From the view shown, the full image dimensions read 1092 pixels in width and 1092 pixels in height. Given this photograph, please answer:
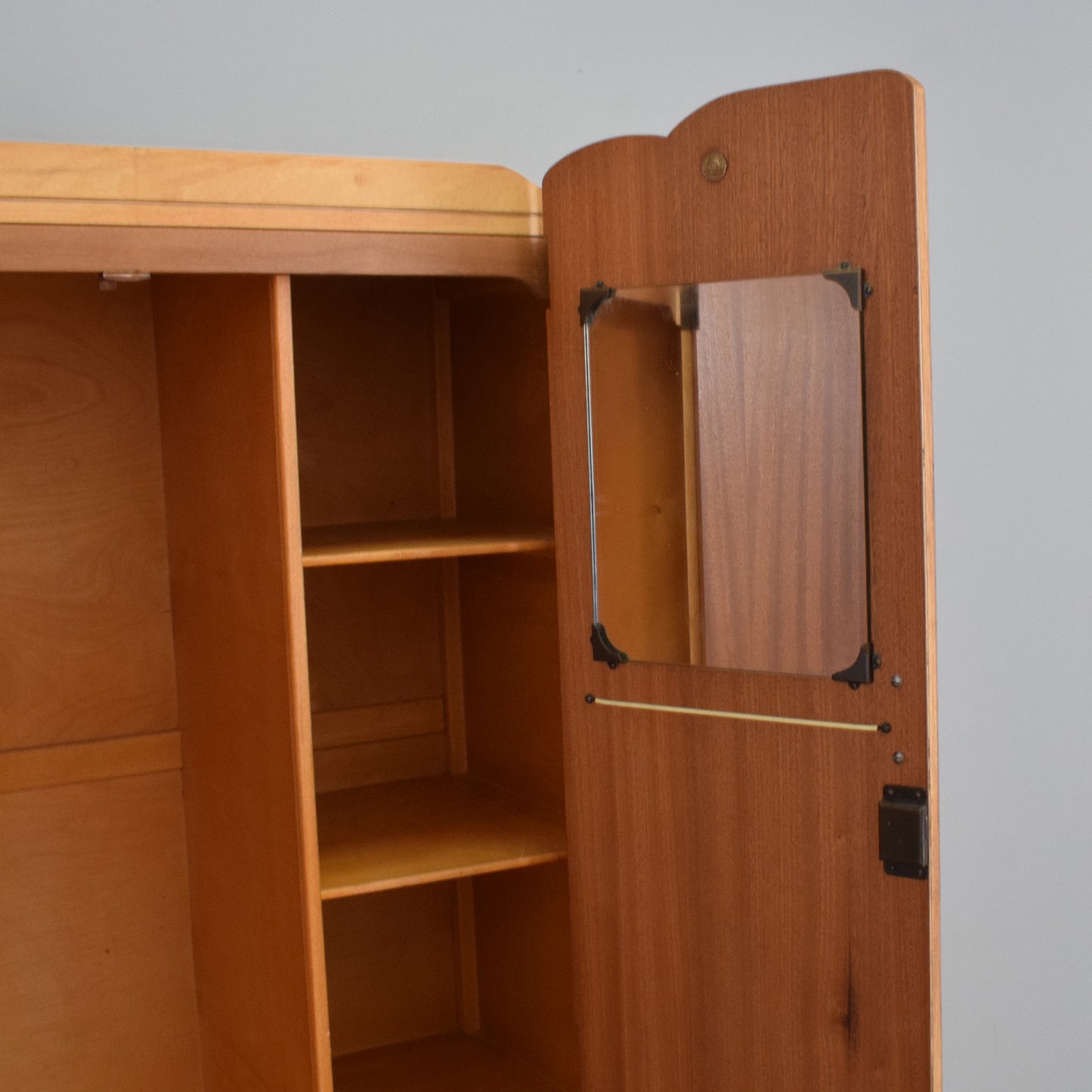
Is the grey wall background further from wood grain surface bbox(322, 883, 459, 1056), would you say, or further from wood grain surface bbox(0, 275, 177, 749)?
wood grain surface bbox(322, 883, 459, 1056)

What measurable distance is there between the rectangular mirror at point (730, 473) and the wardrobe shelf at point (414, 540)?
0.17 metres

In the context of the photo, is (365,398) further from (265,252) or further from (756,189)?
(756,189)

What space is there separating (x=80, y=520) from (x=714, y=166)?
3.85ft

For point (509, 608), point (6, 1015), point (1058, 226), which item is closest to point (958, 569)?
point (1058, 226)

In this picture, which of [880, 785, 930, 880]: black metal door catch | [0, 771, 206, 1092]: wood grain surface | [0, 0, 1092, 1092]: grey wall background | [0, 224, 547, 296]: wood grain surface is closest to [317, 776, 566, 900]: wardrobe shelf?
[0, 771, 206, 1092]: wood grain surface

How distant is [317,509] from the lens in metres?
2.35

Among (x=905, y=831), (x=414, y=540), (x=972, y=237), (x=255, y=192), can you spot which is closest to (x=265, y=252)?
(x=255, y=192)

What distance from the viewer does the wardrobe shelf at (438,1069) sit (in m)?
2.28

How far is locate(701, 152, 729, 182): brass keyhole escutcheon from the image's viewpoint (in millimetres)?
1608

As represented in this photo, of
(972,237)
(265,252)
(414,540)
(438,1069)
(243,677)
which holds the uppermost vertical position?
(972,237)

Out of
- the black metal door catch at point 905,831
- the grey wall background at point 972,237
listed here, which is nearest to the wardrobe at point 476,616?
the black metal door catch at point 905,831

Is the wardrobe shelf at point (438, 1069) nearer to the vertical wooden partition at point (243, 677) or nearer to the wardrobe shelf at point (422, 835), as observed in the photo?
the vertical wooden partition at point (243, 677)

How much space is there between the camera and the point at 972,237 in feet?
9.12

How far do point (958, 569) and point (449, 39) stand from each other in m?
1.47
